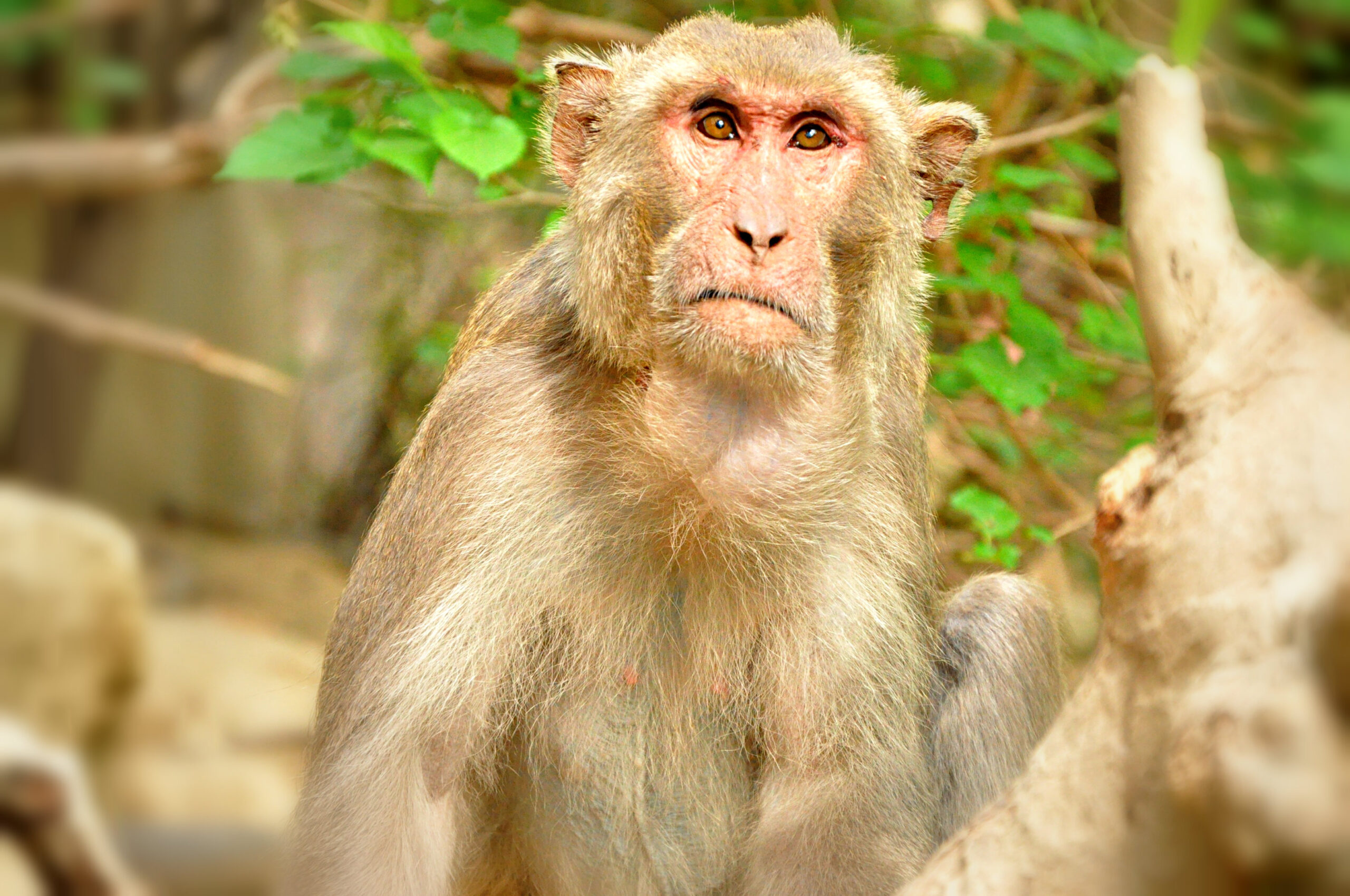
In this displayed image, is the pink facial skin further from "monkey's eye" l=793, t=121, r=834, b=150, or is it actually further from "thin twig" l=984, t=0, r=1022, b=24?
"thin twig" l=984, t=0, r=1022, b=24

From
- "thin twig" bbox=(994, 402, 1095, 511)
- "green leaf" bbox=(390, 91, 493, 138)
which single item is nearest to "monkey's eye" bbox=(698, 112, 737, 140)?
"green leaf" bbox=(390, 91, 493, 138)

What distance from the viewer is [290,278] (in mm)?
8094

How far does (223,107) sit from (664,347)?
152 centimetres

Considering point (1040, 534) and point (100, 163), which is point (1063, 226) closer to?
point (1040, 534)

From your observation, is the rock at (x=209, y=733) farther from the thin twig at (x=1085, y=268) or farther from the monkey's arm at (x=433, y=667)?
the thin twig at (x=1085, y=268)

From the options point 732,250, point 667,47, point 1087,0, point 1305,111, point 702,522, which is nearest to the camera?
point 1305,111

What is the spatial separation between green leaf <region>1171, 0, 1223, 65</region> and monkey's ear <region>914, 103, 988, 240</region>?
160cm

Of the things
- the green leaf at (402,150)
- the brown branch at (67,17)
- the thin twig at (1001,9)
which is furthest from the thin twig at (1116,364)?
the brown branch at (67,17)

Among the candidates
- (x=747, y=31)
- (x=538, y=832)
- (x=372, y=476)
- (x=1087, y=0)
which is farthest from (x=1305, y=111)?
(x=372, y=476)

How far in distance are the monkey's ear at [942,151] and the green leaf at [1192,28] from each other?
63.0 inches

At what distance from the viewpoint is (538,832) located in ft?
13.9

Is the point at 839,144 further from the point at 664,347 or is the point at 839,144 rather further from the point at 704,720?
the point at 704,720

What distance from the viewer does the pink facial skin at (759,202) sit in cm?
352

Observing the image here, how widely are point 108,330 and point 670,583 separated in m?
1.94
